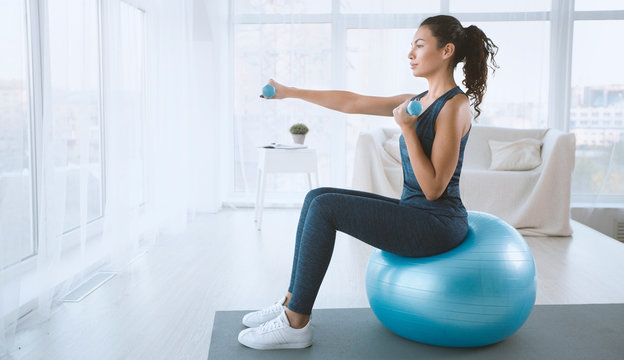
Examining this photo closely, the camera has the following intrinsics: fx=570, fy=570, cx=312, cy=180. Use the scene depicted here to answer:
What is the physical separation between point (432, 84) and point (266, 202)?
2985 millimetres

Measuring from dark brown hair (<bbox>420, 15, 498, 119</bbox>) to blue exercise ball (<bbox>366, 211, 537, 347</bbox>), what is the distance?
44 cm

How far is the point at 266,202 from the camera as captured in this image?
4590mm

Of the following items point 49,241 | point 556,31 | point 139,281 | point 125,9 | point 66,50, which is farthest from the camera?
point 556,31

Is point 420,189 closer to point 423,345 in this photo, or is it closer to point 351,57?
point 423,345

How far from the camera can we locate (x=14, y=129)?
2.00 metres

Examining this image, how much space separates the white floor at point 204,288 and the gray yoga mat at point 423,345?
3.5 inches

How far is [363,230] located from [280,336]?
0.41m

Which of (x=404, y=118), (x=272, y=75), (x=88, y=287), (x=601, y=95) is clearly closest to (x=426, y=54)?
(x=404, y=118)

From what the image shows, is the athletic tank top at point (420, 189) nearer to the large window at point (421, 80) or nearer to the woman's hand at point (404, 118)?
the woman's hand at point (404, 118)

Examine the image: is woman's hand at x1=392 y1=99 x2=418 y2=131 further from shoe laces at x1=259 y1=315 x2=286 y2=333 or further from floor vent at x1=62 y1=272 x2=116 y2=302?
floor vent at x1=62 y1=272 x2=116 y2=302

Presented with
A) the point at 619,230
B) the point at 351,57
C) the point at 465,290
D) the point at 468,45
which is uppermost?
the point at 351,57

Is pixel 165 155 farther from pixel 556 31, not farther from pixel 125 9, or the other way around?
pixel 556 31

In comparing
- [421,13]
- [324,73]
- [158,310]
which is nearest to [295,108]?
[324,73]

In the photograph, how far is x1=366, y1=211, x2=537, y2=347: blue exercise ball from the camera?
160 cm
